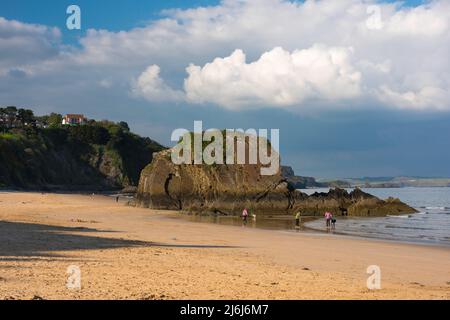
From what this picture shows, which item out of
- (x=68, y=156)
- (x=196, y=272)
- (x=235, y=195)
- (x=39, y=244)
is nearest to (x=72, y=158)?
(x=68, y=156)

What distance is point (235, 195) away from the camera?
5769cm

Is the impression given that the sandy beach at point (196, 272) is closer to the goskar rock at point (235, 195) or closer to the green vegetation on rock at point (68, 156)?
the goskar rock at point (235, 195)

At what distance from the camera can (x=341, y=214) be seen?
5497cm

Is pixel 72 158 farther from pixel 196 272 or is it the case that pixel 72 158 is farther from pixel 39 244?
pixel 196 272

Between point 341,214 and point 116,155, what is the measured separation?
8925cm

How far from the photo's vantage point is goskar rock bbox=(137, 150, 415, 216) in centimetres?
5478

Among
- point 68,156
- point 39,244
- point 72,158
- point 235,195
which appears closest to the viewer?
point 39,244

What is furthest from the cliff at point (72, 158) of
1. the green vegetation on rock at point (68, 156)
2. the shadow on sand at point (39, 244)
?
the shadow on sand at point (39, 244)

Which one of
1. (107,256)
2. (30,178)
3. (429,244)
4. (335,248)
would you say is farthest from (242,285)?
(30,178)

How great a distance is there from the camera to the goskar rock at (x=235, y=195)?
2157 inches

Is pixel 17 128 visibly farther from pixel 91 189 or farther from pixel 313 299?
pixel 313 299

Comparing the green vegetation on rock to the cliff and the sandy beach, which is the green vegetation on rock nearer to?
the cliff
